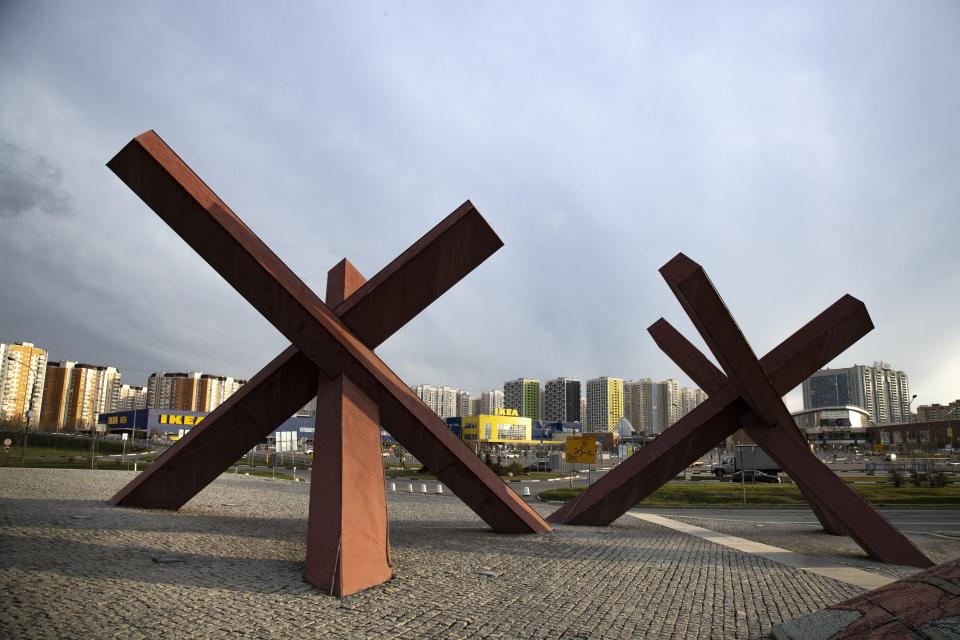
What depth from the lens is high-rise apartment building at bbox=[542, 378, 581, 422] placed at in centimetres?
17538

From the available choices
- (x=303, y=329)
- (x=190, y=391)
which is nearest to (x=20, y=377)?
(x=303, y=329)

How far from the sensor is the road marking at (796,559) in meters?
9.44

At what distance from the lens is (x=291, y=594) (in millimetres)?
6777

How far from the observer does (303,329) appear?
983cm

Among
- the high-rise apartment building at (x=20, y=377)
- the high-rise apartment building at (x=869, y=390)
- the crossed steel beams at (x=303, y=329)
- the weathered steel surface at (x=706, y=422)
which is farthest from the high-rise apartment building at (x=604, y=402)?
the crossed steel beams at (x=303, y=329)

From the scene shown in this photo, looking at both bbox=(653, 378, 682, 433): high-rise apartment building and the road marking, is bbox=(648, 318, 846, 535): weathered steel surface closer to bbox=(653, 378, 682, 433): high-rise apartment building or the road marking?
the road marking

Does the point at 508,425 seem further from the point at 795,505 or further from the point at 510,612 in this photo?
the point at 510,612

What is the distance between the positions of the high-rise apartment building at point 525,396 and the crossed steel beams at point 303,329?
16789 cm

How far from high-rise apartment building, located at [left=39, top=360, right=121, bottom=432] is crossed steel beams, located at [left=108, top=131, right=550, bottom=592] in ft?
264

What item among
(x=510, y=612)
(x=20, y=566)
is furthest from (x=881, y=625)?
(x=20, y=566)

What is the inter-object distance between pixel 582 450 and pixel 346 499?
1988 centimetres

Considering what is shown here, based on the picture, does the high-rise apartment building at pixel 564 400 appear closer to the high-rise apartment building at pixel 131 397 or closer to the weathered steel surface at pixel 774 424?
the high-rise apartment building at pixel 131 397

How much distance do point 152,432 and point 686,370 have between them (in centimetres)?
7743

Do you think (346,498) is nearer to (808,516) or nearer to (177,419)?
(808,516)
